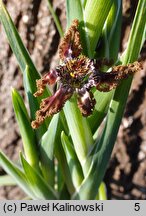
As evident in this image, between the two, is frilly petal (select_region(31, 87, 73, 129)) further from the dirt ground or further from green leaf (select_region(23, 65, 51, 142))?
the dirt ground

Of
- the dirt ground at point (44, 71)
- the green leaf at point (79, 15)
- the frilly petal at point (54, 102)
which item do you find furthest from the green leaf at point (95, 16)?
the dirt ground at point (44, 71)

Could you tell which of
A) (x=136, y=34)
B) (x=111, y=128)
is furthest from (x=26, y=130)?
(x=136, y=34)

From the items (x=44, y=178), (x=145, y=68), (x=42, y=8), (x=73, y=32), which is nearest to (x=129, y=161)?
(x=145, y=68)

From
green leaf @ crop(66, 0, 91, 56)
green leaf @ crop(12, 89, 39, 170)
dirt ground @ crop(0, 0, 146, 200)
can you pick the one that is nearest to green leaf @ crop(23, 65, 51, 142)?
green leaf @ crop(12, 89, 39, 170)

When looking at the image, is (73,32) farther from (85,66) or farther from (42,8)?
(42,8)

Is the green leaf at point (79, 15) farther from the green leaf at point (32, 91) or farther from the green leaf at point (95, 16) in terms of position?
the green leaf at point (32, 91)

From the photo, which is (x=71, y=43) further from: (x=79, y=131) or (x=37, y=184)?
(x=37, y=184)
